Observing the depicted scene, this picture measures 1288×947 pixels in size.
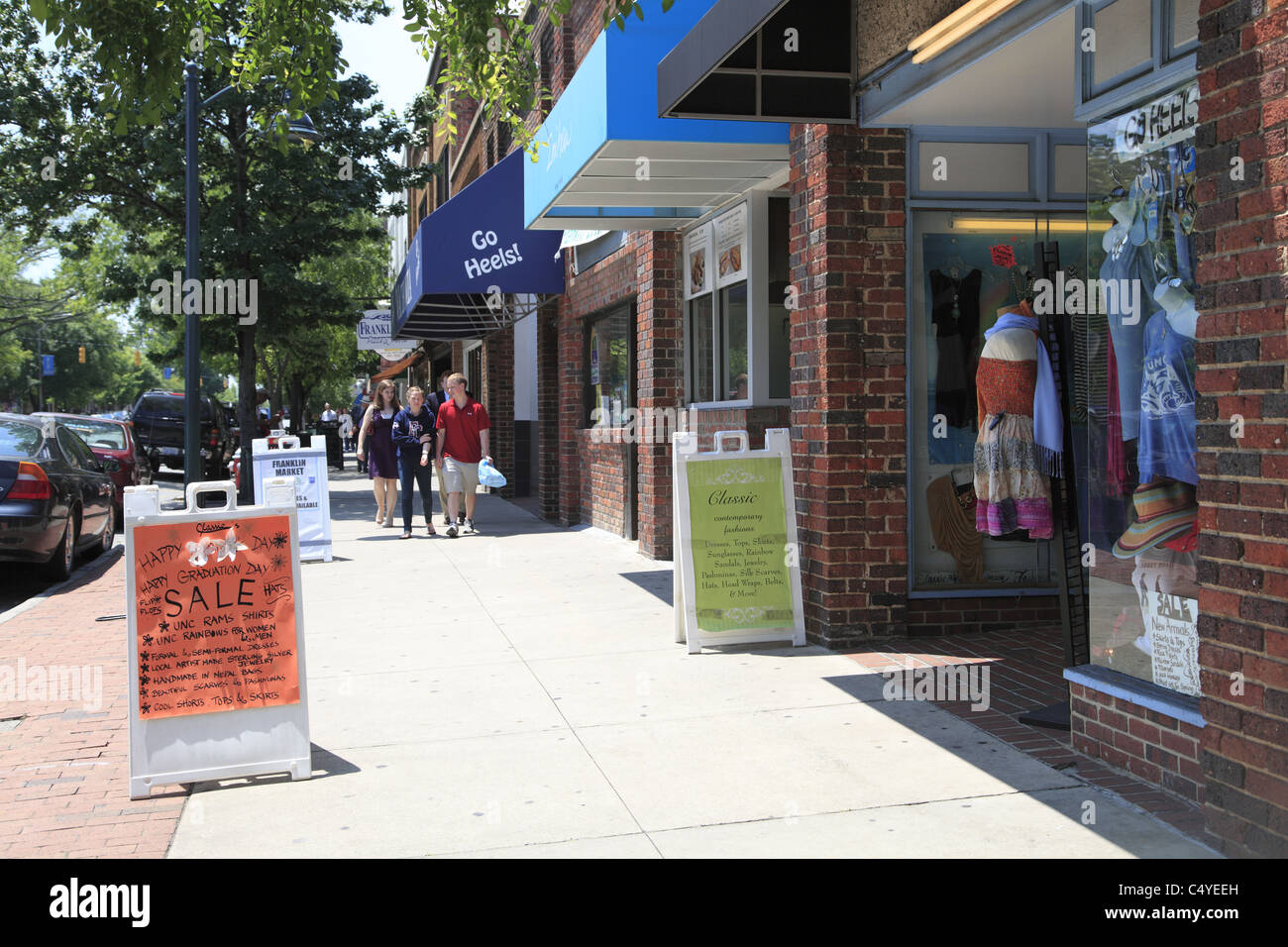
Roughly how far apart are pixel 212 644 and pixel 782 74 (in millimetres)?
4464

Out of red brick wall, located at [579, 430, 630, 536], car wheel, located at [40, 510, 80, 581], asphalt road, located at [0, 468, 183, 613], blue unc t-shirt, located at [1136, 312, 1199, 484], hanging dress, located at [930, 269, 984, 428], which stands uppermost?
hanging dress, located at [930, 269, 984, 428]

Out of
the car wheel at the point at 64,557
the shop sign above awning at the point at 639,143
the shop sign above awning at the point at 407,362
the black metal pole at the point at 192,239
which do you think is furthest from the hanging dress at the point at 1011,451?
the shop sign above awning at the point at 407,362

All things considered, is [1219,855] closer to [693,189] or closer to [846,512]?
[846,512]

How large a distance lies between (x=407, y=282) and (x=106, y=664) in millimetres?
10956

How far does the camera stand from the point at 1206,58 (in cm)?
387

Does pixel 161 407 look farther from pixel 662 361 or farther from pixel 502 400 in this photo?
pixel 662 361

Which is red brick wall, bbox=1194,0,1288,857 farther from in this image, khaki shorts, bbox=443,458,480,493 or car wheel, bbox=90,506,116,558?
car wheel, bbox=90,506,116,558

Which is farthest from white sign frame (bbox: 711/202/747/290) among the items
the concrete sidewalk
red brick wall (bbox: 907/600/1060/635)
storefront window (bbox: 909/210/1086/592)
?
red brick wall (bbox: 907/600/1060/635)

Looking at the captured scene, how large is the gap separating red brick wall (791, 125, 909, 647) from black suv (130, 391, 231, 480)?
2055 centimetres

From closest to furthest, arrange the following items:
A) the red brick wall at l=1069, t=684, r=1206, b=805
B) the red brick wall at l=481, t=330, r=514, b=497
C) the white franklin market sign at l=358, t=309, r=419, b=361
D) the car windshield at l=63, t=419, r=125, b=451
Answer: the red brick wall at l=1069, t=684, r=1206, b=805 → the car windshield at l=63, t=419, r=125, b=451 → the red brick wall at l=481, t=330, r=514, b=497 → the white franklin market sign at l=358, t=309, r=419, b=361

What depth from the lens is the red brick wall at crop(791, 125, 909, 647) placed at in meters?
7.09

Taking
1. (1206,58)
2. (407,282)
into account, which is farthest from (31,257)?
(1206,58)

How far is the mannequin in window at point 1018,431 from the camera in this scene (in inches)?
216

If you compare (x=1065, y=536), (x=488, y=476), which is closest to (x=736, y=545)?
(x=1065, y=536)
